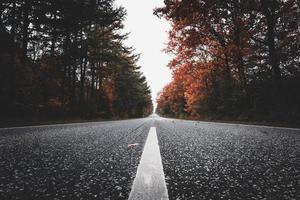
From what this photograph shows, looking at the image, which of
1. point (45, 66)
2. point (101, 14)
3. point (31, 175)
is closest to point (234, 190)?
point (31, 175)

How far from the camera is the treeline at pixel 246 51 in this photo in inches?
524

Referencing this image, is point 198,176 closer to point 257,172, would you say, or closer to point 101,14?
point 257,172

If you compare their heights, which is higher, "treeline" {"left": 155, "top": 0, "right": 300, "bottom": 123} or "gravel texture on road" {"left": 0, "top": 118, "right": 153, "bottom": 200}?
"treeline" {"left": 155, "top": 0, "right": 300, "bottom": 123}

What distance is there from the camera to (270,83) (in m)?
15.1

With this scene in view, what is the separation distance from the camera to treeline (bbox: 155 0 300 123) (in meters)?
13.3

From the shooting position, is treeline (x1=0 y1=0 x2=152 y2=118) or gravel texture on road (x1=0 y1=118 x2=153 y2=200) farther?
treeline (x1=0 y1=0 x2=152 y2=118)

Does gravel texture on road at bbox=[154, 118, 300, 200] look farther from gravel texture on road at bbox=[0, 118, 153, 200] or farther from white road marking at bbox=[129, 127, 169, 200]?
gravel texture on road at bbox=[0, 118, 153, 200]

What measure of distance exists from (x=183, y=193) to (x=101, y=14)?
19.9 meters

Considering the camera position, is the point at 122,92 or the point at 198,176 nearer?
the point at 198,176

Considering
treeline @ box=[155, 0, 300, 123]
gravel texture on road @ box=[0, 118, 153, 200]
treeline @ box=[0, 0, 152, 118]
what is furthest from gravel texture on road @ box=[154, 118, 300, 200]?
treeline @ box=[0, 0, 152, 118]

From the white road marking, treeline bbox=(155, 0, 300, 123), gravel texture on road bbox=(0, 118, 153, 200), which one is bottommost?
gravel texture on road bbox=(0, 118, 153, 200)

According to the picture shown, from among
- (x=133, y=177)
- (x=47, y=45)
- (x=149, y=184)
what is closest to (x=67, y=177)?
(x=133, y=177)

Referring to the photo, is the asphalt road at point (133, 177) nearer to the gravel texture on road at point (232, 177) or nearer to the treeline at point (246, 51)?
the gravel texture on road at point (232, 177)

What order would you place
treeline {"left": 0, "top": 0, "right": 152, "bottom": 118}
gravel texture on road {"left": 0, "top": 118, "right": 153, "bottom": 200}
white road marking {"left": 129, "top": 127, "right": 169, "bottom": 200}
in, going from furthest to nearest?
treeline {"left": 0, "top": 0, "right": 152, "bottom": 118}
gravel texture on road {"left": 0, "top": 118, "right": 153, "bottom": 200}
white road marking {"left": 129, "top": 127, "right": 169, "bottom": 200}
